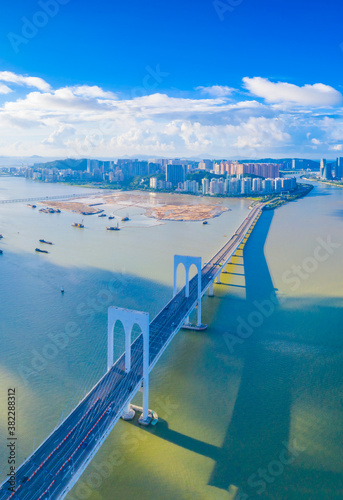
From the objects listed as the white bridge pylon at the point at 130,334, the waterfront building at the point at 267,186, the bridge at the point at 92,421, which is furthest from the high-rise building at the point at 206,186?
the white bridge pylon at the point at 130,334

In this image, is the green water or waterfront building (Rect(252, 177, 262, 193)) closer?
the green water

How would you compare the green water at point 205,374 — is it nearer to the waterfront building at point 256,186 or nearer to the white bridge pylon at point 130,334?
the white bridge pylon at point 130,334

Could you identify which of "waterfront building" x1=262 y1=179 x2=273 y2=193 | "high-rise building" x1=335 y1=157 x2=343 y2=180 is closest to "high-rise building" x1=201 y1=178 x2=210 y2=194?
"waterfront building" x1=262 y1=179 x2=273 y2=193

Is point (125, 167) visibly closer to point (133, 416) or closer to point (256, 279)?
point (256, 279)

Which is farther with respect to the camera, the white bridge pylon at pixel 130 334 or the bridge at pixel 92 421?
the white bridge pylon at pixel 130 334

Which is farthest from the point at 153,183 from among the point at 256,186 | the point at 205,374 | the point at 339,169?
the point at 205,374

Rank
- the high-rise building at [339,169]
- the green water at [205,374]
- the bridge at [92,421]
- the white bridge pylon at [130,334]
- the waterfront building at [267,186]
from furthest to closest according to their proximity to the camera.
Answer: the high-rise building at [339,169] < the waterfront building at [267,186] < the white bridge pylon at [130,334] < the green water at [205,374] < the bridge at [92,421]

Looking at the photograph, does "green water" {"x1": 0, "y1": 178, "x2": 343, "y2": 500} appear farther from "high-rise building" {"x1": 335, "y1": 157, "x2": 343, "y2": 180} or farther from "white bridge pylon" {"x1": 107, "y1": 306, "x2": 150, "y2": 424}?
"high-rise building" {"x1": 335, "y1": 157, "x2": 343, "y2": 180}

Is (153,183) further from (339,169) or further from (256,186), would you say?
(339,169)
